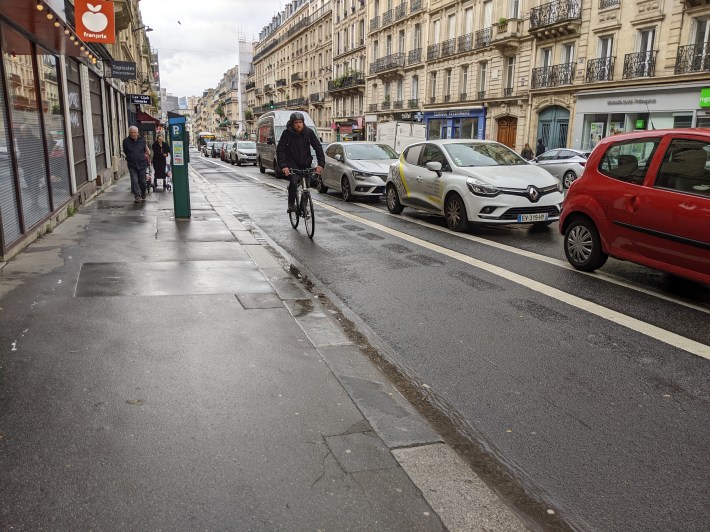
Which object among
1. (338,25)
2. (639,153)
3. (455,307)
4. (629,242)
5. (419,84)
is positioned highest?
(338,25)

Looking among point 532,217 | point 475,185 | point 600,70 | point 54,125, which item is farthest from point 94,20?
point 600,70

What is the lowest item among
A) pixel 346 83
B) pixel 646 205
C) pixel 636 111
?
pixel 646 205

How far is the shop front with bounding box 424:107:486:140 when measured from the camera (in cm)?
3725

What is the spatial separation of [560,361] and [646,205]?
2697 mm

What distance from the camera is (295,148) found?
967 cm

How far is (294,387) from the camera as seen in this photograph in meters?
3.69

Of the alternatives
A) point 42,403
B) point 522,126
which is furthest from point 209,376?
point 522,126

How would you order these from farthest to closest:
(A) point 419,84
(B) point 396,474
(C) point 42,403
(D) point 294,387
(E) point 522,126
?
(A) point 419,84
(E) point 522,126
(D) point 294,387
(C) point 42,403
(B) point 396,474

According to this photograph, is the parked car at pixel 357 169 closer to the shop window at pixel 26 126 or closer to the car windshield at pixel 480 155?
the car windshield at pixel 480 155

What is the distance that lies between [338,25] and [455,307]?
207ft

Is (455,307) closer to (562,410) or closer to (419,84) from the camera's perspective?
(562,410)

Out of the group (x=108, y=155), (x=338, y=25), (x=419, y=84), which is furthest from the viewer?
(x=338, y=25)

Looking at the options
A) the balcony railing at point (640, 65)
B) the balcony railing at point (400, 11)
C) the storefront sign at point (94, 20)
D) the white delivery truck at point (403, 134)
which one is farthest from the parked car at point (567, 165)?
the balcony railing at point (400, 11)

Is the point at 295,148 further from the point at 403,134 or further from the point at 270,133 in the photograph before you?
the point at 403,134
